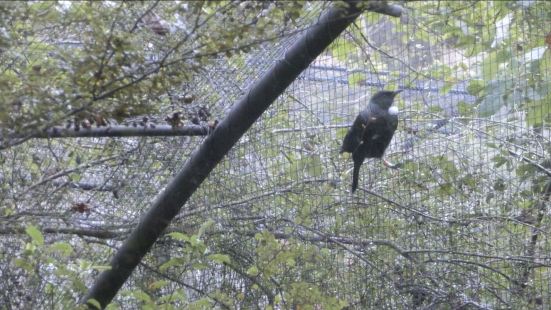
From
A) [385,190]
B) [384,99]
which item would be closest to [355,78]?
[384,99]

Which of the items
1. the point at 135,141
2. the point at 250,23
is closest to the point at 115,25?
the point at 250,23

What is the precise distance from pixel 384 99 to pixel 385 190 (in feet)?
1.24

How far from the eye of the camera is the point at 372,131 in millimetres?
3176

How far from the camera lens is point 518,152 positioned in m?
3.26

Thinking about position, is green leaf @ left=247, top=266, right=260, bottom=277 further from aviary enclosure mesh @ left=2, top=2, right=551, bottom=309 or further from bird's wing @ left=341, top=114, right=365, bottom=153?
bird's wing @ left=341, top=114, right=365, bottom=153

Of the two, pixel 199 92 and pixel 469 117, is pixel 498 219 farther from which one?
pixel 199 92

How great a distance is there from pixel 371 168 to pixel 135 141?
0.98 metres

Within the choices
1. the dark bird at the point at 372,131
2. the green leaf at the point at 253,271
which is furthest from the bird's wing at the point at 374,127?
the green leaf at the point at 253,271

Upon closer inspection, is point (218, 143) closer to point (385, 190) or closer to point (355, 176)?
point (355, 176)

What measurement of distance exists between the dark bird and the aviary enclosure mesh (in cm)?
6

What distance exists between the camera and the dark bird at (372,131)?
314 centimetres

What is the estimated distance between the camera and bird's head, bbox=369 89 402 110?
319cm

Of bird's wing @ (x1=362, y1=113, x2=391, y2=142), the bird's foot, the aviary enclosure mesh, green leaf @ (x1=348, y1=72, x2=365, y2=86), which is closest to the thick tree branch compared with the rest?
the aviary enclosure mesh

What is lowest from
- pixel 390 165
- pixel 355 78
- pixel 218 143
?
pixel 218 143
